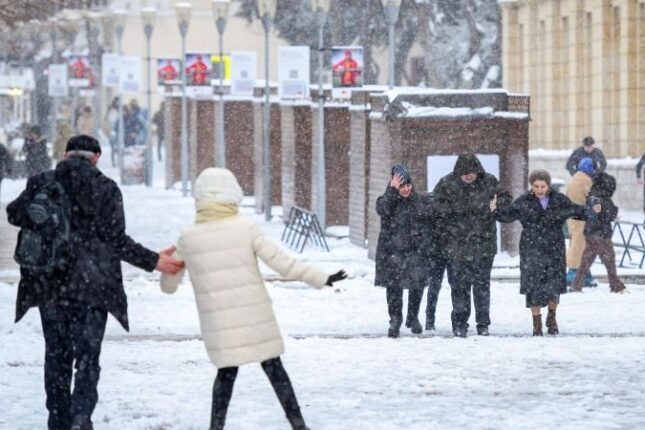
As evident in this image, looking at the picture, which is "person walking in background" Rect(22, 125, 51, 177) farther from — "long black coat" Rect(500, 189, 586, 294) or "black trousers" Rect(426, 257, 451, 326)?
"long black coat" Rect(500, 189, 586, 294)

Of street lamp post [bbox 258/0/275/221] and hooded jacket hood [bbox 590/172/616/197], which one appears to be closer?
hooded jacket hood [bbox 590/172/616/197]

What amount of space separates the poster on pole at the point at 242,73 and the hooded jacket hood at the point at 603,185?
64.1ft

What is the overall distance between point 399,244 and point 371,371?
9.07ft

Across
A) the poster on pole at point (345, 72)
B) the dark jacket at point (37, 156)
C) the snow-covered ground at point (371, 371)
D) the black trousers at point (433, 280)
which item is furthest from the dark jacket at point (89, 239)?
the dark jacket at point (37, 156)

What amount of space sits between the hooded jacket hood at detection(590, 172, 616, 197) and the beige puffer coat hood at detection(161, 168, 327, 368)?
36.5ft

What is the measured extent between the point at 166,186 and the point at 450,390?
39017 mm

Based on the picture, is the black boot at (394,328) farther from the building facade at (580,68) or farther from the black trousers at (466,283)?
the building facade at (580,68)

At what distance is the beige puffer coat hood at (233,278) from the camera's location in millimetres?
9711

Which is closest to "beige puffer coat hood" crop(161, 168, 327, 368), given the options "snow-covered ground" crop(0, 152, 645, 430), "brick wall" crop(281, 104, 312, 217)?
"snow-covered ground" crop(0, 152, 645, 430)

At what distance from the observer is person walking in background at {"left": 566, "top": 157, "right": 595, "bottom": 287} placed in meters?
21.5

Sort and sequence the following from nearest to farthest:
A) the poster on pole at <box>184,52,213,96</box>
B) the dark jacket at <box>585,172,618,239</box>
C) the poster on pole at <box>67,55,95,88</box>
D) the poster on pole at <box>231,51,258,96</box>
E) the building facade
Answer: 1. the dark jacket at <box>585,172,618,239</box>
2. the poster on pole at <box>231,51,258,96</box>
3. the building facade
4. the poster on pole at <box>184,52,213,96</box>
5. the poster on pole at <box>67,55,95,88</box>

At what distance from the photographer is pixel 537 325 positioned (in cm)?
1602

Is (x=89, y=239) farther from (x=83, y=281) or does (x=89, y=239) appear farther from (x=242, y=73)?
(x=242, y=73)

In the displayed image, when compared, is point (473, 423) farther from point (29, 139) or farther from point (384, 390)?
point (29, 139)
